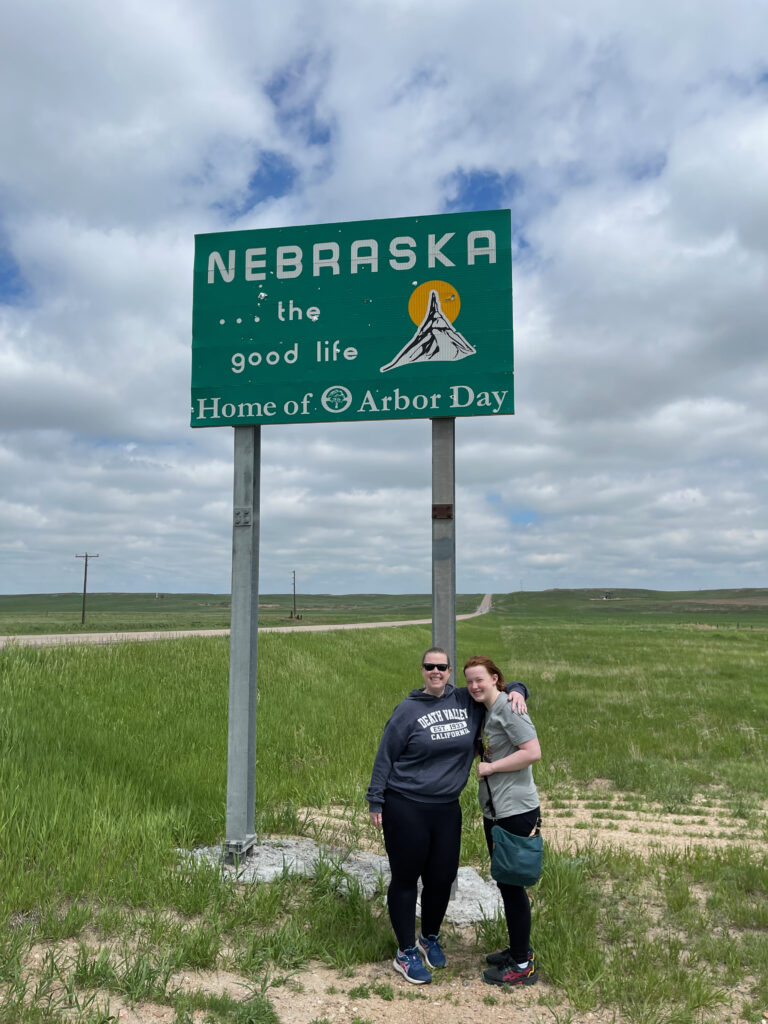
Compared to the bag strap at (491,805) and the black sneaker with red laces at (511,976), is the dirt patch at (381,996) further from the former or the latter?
the bag strap at (491,805)

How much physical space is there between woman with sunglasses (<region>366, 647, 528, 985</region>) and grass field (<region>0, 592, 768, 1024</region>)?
27 centimetres

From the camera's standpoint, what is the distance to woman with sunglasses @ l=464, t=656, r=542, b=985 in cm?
410

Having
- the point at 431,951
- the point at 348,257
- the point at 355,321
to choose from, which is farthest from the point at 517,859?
the point at 348,257

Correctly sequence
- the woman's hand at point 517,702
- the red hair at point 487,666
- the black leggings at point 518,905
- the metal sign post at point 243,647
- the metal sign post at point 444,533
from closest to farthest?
the black leggings at point 518,905
the woman's hand at point 517,702
the red hair at point 487,666
the metal sign post at point 444,533
the metal sign post at point 243,647

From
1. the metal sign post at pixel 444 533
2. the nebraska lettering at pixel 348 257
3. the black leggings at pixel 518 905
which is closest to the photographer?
the black leggings at pixel 518 905

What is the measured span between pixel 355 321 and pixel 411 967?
4.53 m

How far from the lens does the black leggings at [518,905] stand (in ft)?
13.5

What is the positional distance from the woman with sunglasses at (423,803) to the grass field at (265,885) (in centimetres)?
27

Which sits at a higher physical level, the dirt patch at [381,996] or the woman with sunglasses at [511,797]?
the woman with sunglasses at [511,797]

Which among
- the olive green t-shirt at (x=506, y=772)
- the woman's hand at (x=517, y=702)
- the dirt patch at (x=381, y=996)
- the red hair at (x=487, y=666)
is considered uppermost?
the red hair at (x=487, y=666)

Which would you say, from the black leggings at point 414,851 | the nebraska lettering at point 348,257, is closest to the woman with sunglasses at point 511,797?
the black leggings at point 414,851

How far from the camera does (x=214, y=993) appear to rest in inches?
149

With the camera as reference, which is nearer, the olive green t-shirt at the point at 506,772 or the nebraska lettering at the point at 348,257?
the olive green t-shirt at the point at 506,772

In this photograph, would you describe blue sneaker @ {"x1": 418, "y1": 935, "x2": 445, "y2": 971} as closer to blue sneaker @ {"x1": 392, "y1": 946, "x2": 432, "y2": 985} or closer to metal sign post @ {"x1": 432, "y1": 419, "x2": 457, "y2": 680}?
blue sneaker @ {"x1": 392, "y1": 946, "x2": 432, "y2": 985}
